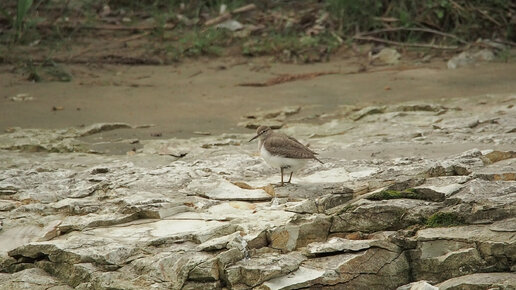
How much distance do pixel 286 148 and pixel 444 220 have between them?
1626mm

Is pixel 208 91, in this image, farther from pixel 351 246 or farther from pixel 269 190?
pixel 351 246

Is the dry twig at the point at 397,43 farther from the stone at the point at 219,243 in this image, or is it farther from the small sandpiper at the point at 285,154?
the stone at the point at 219,243

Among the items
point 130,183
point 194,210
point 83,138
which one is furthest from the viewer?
point 83,138

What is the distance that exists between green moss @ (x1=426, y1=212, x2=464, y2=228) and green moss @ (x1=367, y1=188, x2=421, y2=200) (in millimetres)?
281

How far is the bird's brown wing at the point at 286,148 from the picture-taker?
6949 mm

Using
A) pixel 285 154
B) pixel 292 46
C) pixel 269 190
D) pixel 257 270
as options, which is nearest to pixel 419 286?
pixel 257 270

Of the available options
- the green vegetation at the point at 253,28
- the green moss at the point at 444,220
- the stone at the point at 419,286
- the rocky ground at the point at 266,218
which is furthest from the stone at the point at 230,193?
the green vegetation at the point at 253,28

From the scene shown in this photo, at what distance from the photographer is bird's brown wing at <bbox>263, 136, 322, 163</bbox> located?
695 centimetres

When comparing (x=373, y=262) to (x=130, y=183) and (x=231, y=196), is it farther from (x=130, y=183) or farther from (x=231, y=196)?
(x=130, y=183)

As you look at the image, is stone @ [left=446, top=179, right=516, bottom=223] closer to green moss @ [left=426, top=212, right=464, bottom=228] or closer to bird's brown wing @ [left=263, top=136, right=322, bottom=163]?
green moss @ [left=426, top=212, right=464, bottom=228]

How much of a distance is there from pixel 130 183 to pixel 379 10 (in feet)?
22.8

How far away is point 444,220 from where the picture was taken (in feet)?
19.3

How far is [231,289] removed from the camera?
18.4 feet

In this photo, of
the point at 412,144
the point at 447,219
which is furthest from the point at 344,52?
the point at 447,219
